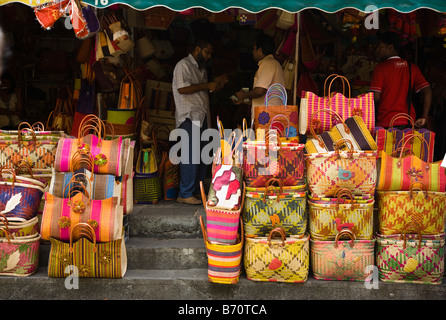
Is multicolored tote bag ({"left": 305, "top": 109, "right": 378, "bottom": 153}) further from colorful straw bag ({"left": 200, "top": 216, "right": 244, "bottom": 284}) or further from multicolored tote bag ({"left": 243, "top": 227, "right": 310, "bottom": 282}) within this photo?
colorful straw bag ({"left": 200, "top": 216, "right": 244, "bottom": 284})

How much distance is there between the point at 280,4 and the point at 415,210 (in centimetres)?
214

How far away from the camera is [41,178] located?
4.55m

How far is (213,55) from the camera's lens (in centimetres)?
734

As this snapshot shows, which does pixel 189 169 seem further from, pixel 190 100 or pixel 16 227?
pixel 16 227

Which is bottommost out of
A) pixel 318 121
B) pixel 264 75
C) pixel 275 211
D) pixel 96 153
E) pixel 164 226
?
pixel 164 226

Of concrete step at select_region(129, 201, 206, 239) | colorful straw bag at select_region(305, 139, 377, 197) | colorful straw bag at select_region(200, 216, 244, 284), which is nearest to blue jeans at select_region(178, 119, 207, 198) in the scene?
concrete step at select_region(129, 201, 206, 239)

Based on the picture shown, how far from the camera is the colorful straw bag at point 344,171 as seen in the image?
4.00 meters

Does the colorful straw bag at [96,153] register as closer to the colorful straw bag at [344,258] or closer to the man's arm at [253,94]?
the man's arm at [253,94]

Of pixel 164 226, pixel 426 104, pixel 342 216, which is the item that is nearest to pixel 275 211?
pixel 342 216

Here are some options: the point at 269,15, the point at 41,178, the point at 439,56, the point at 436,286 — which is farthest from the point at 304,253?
the point at 439,56

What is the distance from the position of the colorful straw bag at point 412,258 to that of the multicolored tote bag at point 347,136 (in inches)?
31.6

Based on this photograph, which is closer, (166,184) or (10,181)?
(10,181)
